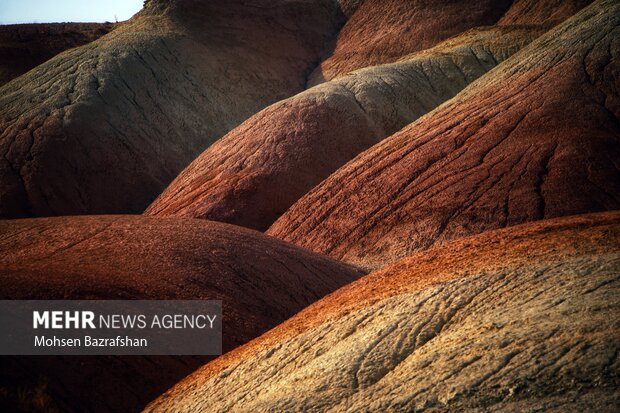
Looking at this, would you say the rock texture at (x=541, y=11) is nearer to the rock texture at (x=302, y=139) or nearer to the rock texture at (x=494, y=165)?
the rock texture at (x=302, y=139)

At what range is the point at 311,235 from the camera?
12.3m

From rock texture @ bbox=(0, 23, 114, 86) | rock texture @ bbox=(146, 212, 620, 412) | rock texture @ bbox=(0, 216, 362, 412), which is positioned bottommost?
rock texture @ bbox=(146, 212, 620, 412)

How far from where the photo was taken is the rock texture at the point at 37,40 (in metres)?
24.9

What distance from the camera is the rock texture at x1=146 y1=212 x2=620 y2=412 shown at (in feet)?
13.8

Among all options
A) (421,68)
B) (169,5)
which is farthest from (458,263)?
(169,5)

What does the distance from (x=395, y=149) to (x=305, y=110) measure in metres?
3.39

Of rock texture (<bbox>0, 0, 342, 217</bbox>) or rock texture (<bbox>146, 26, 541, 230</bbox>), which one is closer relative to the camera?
rock texture (<bbox>146, 26, 541, 230</bbox>)

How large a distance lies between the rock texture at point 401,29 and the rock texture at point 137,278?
1464 cm

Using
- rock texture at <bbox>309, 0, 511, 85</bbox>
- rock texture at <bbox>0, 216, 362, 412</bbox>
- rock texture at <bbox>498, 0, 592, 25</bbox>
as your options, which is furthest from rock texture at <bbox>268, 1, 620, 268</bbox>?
rock texture at <bbox>309, 0, 511, 85</bbox>

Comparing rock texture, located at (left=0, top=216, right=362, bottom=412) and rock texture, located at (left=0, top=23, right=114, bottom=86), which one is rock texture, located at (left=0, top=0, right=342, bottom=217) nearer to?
rock texture, located at (left=0, top=23, right=114, bottom=86)

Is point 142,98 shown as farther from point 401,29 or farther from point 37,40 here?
point 401,29

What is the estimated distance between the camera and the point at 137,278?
7.54 metres

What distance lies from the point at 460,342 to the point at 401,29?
20071mm

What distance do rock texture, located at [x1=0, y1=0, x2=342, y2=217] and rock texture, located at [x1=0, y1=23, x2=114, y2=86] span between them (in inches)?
96.8
